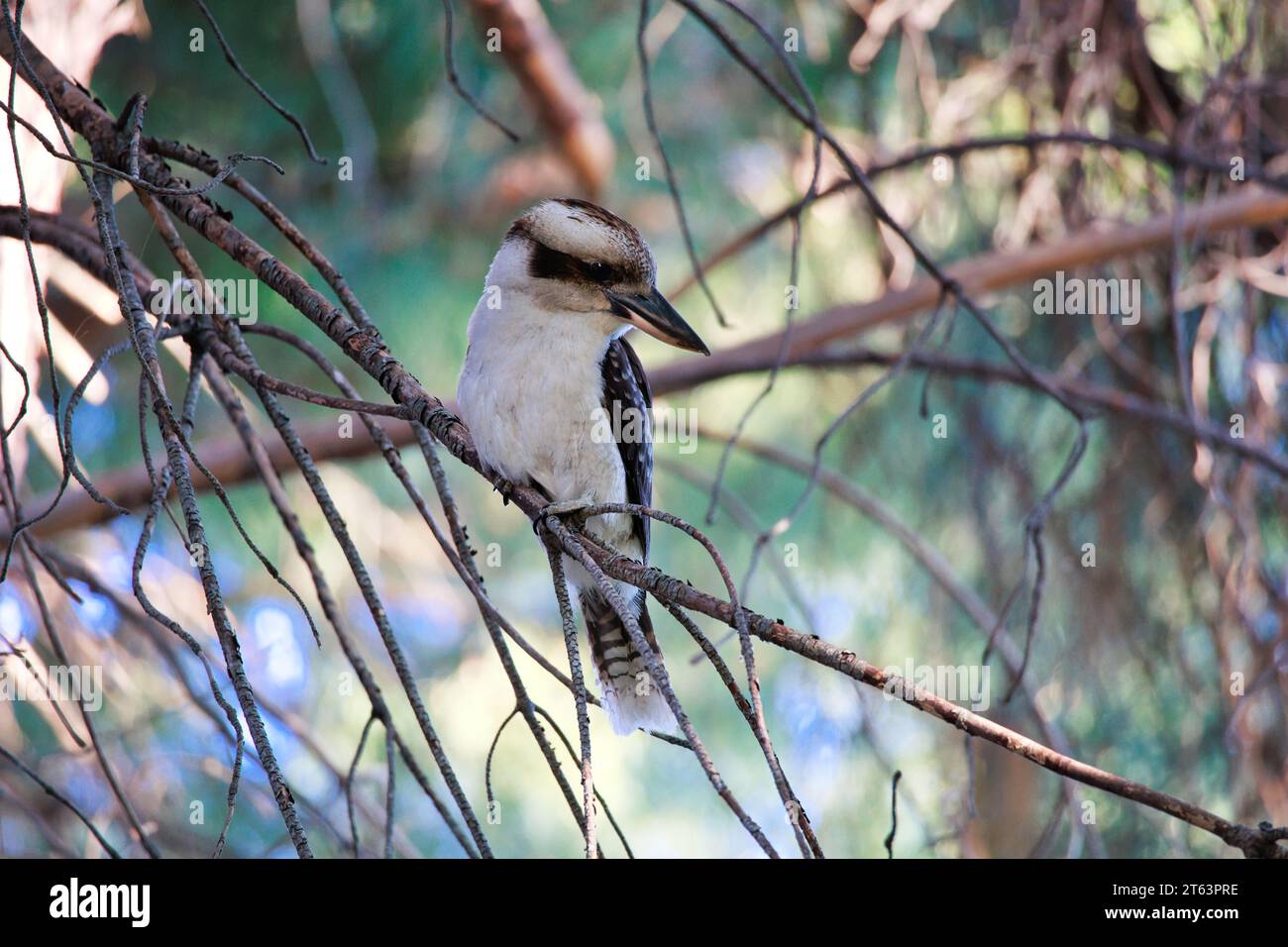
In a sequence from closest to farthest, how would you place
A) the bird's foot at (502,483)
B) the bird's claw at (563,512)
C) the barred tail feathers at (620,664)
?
the bird's claw at (563,512) → the bird's foot at (502,483) → the barred tail feathers at (620,664)

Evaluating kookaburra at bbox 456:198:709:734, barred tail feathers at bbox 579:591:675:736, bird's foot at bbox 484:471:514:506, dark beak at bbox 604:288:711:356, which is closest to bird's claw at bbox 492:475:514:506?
bird's foot at bbox 484:471:514:506

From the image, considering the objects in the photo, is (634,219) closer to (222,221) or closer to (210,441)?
(210,441)

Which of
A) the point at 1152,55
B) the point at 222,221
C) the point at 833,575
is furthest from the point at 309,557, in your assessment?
the point at 833,575

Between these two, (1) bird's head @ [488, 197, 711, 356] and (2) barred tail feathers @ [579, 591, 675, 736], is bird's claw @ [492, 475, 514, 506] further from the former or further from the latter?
(2) barred tail feathers @ [579, 591, 675, 736]

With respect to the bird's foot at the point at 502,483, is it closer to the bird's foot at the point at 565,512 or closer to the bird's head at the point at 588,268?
the bird's foot at the point at 565,512

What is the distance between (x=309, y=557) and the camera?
1251mm

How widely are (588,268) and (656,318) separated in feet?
0.52

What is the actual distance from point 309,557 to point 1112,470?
2.22m

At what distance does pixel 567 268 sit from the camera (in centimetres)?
175

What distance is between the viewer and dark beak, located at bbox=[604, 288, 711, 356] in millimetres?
1604

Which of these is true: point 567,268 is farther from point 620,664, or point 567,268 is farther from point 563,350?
point 620,664

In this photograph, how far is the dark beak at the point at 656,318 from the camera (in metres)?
1.60

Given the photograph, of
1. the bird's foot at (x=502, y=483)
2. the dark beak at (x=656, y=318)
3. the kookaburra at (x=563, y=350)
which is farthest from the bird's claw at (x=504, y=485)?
the dark beak at (x=656, y=318)

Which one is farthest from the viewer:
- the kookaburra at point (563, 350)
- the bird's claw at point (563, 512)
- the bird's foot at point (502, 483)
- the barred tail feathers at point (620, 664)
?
the barred tail feathers at point (620, 664)
